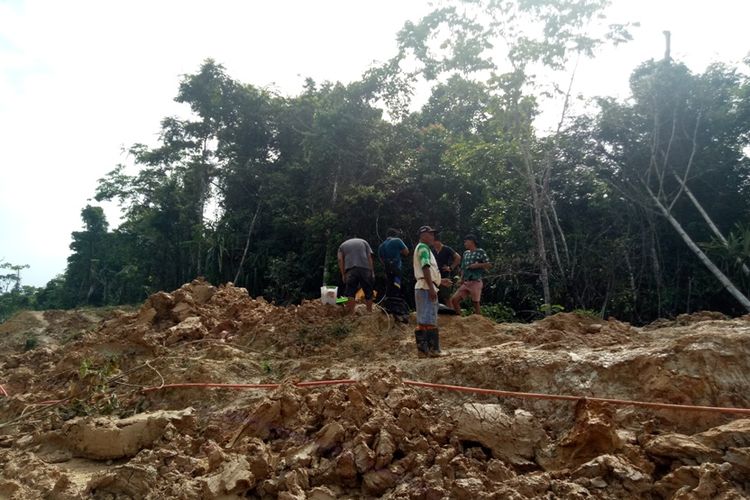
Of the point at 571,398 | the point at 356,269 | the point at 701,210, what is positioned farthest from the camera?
the point at 701,210

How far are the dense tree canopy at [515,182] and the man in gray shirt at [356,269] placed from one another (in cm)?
352

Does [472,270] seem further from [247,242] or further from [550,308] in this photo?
[247,242]

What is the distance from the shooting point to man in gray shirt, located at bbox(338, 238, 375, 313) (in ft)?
21.9

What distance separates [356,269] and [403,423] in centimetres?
328

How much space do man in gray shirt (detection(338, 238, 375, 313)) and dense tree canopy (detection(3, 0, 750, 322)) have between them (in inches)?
138

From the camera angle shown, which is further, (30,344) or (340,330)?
(30,344)

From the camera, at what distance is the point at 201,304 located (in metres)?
8.16

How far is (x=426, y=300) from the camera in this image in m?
4.91

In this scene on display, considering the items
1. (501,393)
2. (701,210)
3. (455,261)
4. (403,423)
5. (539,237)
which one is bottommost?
(403,423)

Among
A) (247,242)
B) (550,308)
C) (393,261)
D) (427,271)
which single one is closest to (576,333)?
(427,271)

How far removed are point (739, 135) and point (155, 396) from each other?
1202 centimetres

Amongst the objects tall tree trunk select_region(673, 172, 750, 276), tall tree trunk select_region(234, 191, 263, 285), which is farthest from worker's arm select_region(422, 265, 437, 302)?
tall tree trunk select_region(234, 191, 263, 285)

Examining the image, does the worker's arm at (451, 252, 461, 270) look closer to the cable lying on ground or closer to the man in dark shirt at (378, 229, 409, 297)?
the man in dark shirt at (378, 229, 409, 297)

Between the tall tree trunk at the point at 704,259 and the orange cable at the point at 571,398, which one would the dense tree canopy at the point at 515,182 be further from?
the orange cable at the point at 571,398
